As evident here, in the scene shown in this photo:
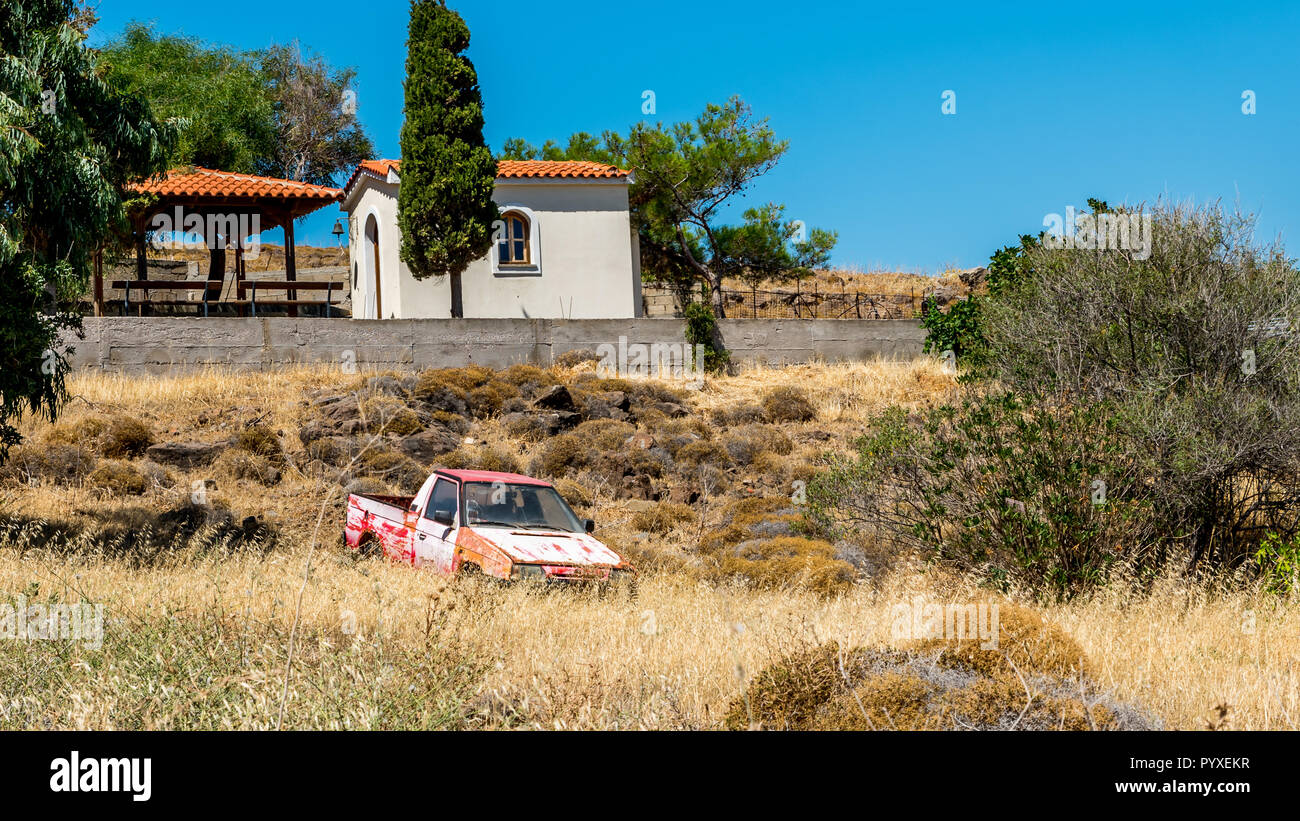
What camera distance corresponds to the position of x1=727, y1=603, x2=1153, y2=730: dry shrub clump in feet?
19.7

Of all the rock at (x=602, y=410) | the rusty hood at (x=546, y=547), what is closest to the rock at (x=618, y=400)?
the rock at (x=602, y=410)

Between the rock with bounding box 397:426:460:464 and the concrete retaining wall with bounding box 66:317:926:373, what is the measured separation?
4.23 metres

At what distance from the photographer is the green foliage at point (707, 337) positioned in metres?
25.3

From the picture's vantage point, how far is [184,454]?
60.1ft

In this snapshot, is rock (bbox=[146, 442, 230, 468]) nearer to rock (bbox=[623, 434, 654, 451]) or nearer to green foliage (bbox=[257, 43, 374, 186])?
rock (bbox=[623, 434, 654, 451])

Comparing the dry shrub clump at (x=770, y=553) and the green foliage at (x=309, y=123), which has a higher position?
the green foliage at (x=309, y=123)

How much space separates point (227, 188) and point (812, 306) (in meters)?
19.9

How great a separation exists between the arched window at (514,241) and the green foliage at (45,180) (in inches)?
583

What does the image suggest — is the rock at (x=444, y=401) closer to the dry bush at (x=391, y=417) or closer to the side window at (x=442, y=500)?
the dry bush at (x=391, y=417)

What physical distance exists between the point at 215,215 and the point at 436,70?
21.3 feet

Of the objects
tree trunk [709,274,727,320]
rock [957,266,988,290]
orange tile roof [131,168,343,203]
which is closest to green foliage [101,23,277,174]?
orange tile roof [131,168,343,203]
